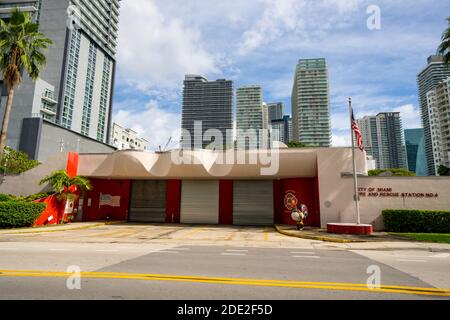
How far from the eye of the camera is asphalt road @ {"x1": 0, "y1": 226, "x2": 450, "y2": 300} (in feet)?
17.0

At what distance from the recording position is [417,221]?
17078 mm

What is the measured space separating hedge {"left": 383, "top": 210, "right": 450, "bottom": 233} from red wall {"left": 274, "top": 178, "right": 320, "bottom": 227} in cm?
460

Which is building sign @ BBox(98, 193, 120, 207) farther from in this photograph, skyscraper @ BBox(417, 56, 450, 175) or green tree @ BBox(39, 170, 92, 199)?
skyscraper @ BBox(417, 56, 450, 175)

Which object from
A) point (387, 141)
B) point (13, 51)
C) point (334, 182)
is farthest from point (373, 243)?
point (387, 141)

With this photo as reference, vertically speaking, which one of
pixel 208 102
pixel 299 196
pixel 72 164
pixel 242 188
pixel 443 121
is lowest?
pixel 299 196

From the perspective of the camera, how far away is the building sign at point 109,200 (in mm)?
26125

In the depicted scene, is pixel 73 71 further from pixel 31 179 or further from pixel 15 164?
pixel 31 179

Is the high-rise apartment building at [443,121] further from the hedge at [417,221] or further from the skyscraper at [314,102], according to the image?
the hedge at [417,221]

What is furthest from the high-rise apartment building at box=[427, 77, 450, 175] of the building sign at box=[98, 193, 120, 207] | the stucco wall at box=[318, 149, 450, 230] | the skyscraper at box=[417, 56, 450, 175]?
the building sign at box=[98, 193, 120, 207]

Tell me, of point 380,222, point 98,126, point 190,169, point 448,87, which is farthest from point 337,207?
point 448,87

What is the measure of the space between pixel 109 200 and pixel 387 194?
2303cm

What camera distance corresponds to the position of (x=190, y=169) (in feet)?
71.9

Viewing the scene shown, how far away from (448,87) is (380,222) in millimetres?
131797
